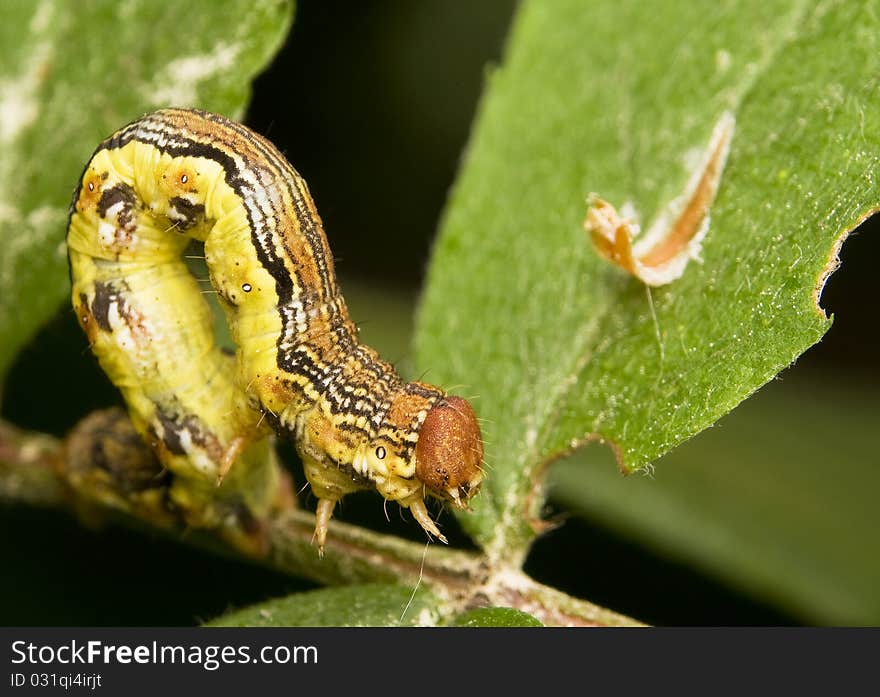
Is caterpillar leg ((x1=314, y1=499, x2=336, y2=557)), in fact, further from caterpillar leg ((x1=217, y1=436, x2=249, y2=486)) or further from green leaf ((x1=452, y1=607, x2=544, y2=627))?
green leaf ((x1=452, y1=607, x2=544, y2=627))

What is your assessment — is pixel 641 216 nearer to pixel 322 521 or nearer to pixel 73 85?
pixel 322 521

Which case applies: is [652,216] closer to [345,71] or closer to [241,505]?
[241,505]

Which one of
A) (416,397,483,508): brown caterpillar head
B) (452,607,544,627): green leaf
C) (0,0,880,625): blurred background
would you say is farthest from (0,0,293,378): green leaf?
(452,607,544,627): green leaf

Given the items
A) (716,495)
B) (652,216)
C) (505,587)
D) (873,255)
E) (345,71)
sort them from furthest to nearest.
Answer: (345,71) → (873,255) → (716,495) → (652,216) → (505,587)

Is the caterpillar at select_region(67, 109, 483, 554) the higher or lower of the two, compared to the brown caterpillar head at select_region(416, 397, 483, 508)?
higher

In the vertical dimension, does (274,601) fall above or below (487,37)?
below

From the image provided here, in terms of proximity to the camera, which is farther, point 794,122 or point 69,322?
point 69,322

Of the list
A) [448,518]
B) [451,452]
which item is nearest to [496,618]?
[451,452]

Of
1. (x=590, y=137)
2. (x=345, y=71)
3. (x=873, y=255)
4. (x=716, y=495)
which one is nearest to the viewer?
(x=590, y=137)

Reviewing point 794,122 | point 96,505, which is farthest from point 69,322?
point 794,122
